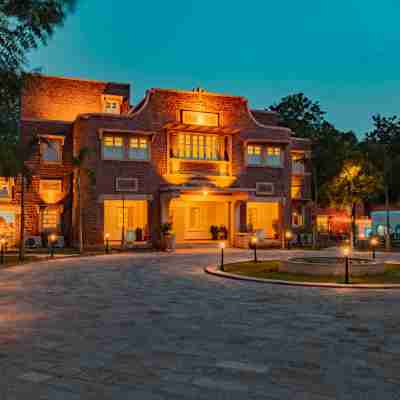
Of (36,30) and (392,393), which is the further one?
(36,30)

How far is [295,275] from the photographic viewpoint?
16125 mm

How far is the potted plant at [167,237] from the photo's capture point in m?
29.4

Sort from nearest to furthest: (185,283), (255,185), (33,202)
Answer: (185,283)
(33,202)
(255,185)

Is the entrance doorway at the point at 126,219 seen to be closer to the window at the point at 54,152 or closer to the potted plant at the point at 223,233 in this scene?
the window at the point at 54,152

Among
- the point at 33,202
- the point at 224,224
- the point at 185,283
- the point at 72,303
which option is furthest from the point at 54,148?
the point at 72,303

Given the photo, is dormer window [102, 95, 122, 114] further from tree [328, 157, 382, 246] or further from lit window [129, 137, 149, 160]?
tree [328, 157, 382, 246]

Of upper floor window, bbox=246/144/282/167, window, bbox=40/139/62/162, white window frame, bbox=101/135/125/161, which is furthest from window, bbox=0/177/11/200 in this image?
upper floor window, bbox=246/144/282/167

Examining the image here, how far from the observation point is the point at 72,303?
35.8 ft

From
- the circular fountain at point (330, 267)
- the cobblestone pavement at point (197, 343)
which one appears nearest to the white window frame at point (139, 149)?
the circular fountain at point (330, 267)

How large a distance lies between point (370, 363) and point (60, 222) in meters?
29.4

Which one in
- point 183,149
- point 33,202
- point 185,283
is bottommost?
point 185,283

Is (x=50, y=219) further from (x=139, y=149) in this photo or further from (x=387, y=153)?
(x=387, y=153)

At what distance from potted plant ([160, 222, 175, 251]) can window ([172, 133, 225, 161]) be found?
5328mm

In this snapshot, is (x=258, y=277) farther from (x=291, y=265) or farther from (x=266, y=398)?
(x=266, y=398)
